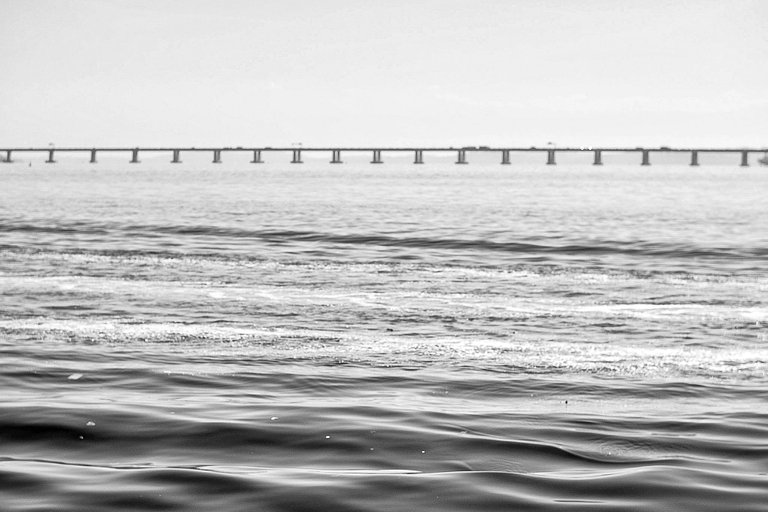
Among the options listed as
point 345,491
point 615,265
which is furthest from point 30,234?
point 345,491

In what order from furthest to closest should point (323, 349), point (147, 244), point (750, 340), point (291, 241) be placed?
1. point (291, 241)
2. point (147, 244)
3. point (750, 340)
4. point (323, 349)

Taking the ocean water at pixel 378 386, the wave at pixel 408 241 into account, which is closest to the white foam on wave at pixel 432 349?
the ocean water at pixel 378 386

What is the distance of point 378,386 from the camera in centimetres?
1202

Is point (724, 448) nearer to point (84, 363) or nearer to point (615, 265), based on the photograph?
point (84, 363)

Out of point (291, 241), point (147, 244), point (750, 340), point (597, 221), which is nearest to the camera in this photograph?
point (750, 340)

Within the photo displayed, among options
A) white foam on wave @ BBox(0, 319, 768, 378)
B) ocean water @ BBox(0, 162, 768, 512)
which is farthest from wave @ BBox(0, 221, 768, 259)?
white foam on wave @ BBox(0, 319, 768, 378)

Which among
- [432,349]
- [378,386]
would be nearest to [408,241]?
[432,349]

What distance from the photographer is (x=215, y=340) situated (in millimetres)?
15227

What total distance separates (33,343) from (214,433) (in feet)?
20.4

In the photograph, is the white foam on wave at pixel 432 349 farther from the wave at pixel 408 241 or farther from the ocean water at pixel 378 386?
the wave at pixel 408 241

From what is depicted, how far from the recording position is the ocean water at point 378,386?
309 inches

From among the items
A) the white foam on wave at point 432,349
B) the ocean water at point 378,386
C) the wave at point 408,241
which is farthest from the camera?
the wave at point 408,241

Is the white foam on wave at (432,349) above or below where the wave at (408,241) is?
above

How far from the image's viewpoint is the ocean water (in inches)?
309
